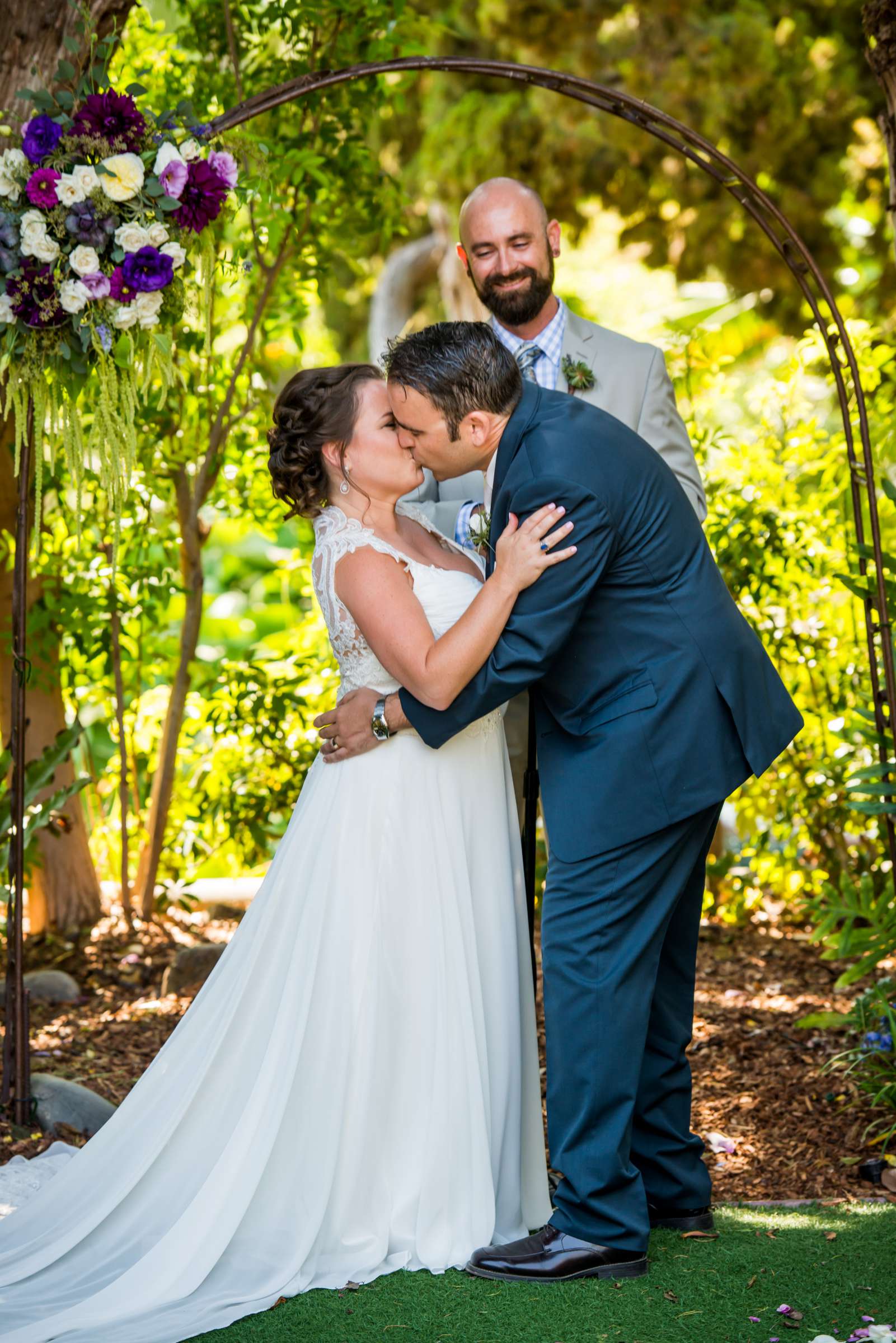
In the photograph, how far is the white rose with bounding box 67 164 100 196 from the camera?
316 centimetres

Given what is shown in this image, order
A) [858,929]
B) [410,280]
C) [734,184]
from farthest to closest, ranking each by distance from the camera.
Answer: [410,280]
[734,184]
[858,929]

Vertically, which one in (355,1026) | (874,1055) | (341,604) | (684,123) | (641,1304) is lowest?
(641,1304)

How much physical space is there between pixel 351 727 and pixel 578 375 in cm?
128

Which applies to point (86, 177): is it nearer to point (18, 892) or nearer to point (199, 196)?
point (199, 196)

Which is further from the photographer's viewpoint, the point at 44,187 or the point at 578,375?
the point at 578,375

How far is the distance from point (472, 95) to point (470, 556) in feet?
20.6

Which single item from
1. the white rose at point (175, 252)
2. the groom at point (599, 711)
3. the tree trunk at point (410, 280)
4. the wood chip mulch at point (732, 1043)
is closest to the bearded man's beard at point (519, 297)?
the white rose at point (175, 252)

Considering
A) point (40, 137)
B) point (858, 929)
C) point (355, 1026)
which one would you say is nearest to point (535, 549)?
point (355, 1026)

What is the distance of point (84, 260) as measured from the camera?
3.17m

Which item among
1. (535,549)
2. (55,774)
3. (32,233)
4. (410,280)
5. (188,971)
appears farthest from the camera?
(410,280)

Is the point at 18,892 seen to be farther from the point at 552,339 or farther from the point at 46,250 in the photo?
the point at 552,339

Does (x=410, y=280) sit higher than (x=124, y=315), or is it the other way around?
(x=410, y=280)

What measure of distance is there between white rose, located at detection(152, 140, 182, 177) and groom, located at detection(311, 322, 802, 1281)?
0.93 metres

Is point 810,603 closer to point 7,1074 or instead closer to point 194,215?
point 194,215
